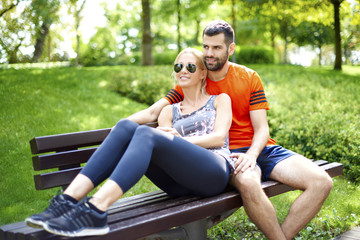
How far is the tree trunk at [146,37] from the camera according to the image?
13.2m

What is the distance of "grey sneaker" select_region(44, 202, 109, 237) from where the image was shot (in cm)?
212

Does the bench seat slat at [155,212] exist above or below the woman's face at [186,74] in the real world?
below

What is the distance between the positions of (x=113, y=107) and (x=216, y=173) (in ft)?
18.5

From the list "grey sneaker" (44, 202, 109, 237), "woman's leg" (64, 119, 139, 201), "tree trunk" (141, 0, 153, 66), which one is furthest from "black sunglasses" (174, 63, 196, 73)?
"tree trunk" (141, 0, 153, 66)

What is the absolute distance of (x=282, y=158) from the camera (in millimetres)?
3344

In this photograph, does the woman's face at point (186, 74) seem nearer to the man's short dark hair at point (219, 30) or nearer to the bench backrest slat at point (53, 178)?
the man's short dark hair at point (219, 30)

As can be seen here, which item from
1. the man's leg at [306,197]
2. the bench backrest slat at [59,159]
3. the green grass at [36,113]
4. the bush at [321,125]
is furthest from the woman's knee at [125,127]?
the bush at [321,125]

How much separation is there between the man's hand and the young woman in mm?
70

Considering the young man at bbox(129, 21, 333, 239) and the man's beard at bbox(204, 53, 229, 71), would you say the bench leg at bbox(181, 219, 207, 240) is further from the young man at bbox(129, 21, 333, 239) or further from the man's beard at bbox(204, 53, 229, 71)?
the man's beard at bbox(204, 53, 229, 71)

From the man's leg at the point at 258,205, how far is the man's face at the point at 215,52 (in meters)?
1.03

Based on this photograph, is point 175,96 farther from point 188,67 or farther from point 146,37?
point 146,37

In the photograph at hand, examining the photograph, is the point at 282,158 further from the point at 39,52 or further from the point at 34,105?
the point at 39,52

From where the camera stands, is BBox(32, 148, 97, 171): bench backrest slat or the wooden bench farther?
BBox(32, 148, 97, 171): bench backrest slat

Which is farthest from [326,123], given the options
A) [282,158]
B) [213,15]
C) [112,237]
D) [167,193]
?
[213,15]
